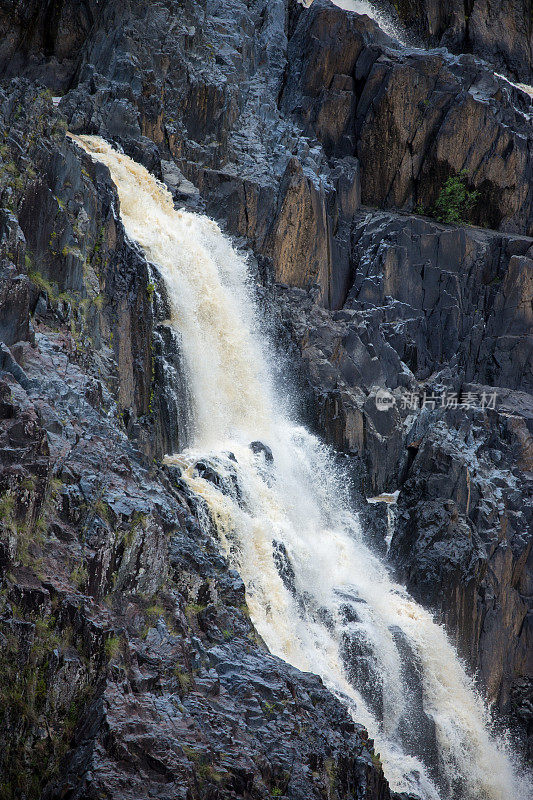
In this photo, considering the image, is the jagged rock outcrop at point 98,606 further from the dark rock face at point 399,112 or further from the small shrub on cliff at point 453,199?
the small shrub on cliff at point 453,199

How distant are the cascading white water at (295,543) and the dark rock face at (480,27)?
28.3 meters

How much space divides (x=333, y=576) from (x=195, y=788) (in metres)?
13.3

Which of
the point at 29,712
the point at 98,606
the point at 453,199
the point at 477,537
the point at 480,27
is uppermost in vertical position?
the point at 480,27

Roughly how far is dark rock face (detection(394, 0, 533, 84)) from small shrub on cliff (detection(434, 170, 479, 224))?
46.5 ft

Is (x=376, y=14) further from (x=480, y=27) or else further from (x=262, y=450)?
(x=262, y=450)

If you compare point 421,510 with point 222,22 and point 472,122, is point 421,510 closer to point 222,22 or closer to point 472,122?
point 472,122

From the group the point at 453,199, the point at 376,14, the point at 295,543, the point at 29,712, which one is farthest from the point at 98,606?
the point at 376,14

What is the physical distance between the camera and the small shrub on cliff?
39.6m

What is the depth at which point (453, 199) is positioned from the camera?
39.7 m

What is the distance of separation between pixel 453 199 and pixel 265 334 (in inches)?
636

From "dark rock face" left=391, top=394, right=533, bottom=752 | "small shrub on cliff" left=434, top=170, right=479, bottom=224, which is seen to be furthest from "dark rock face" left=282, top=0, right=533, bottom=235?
"dark rock face" left=391, top=394, right=533, bottom=752

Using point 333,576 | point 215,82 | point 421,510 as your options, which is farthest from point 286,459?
point 215,82

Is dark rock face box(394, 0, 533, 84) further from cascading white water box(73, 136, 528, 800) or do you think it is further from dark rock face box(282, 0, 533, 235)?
cascading white water box(73, 136, 528, 800)

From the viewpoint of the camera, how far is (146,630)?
44.3ft
